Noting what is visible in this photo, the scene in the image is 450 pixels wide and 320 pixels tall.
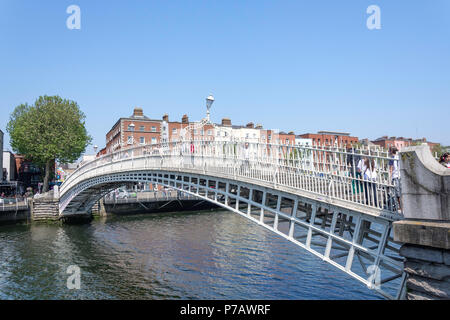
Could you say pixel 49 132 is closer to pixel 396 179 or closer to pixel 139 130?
pixel 139 130

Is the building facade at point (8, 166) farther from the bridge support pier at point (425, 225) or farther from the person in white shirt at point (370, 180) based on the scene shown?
the bridge support pier at point (425, 225)

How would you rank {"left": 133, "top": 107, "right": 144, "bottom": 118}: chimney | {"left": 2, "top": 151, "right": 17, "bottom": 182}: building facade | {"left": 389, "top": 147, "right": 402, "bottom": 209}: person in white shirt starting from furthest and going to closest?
{"left": 133, "top": 107, "right": 144, "bottom": 118}: chimney < {"left": 2, "top": 151, "right": 17, "bottom": 182}: building facade < {"left": 389, "top": 147, "right": 402, "bottom": 209}: person in white shirt

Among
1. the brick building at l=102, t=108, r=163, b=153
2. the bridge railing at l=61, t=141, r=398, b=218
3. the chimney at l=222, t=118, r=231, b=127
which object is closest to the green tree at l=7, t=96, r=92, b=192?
the brick building at l=102, t=108, r=163, b=153

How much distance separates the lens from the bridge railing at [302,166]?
A: 23.1ft

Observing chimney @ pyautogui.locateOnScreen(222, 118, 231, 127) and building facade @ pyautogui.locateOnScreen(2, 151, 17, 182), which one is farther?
chimney @ pyautogui.locateOnScreen(222, 118, 231, 127)

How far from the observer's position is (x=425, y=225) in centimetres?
551

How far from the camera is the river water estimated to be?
12211 mm

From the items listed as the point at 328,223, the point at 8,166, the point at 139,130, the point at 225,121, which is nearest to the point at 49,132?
the point at 139,130

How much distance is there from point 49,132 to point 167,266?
2931 centimetres

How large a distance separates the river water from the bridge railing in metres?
4.41

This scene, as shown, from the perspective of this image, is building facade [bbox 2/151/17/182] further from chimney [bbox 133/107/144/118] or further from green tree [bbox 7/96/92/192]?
chimney [bbox 133/107/144/118]
